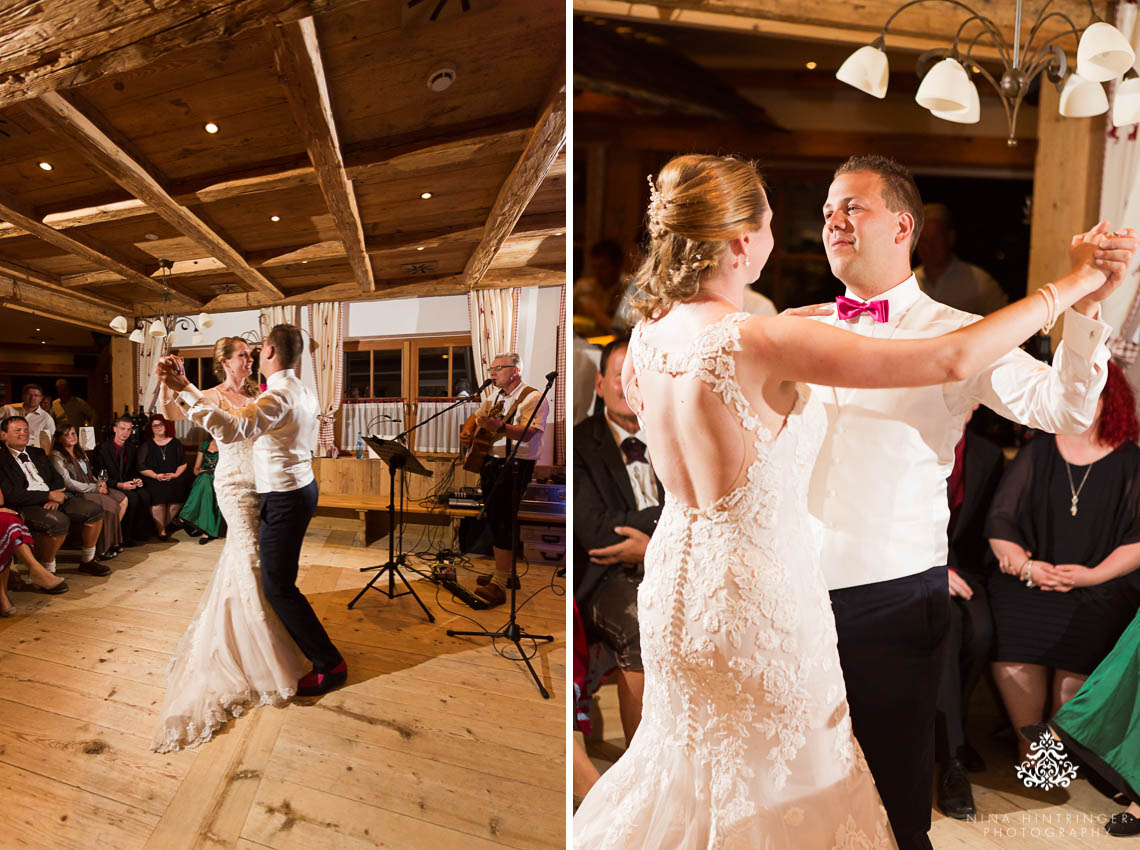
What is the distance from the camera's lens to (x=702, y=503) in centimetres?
105

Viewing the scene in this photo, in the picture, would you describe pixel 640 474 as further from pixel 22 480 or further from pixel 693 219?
pixel 22 480

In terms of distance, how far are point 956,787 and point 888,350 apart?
3.01 ft

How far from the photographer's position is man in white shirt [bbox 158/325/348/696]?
1.33 meters

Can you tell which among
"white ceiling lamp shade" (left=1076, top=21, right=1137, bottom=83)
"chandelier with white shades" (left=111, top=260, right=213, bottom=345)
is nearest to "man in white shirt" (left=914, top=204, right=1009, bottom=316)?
"white ceiling lamp shade" (left=1076, top=21, right=1137, bottom=83)

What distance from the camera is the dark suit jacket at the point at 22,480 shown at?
1.42 m

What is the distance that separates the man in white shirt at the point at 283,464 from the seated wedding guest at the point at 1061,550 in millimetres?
1555

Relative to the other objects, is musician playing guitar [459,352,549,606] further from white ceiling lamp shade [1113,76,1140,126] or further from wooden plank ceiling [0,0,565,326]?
white ceiling lamp shade [1113,76,1140,126]

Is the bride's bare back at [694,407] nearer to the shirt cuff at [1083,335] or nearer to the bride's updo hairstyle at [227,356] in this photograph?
the shirt cuff at [1083,335]

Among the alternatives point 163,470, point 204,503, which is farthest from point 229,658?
point 163,470

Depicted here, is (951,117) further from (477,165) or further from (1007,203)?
(477,165)

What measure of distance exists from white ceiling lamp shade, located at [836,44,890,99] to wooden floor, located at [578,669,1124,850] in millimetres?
1239

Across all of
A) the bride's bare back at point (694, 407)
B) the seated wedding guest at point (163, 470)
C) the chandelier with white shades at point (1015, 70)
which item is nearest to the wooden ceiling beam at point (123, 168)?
the seated wedding guest at point (163, 470)

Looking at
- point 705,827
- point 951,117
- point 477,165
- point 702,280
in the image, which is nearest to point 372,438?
point 477,165

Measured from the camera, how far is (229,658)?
4.70 feet
